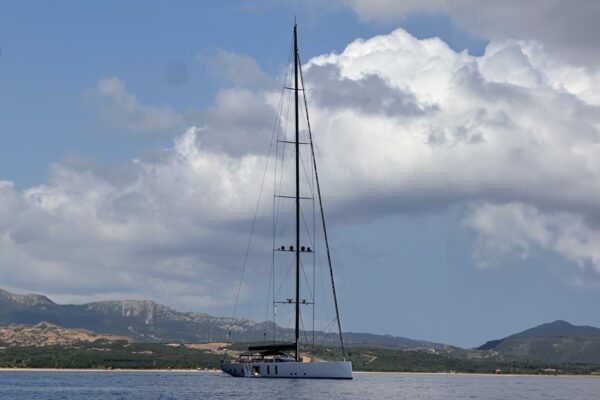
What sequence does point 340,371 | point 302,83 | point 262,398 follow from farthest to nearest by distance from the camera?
1. point 302,83
2. point 340,371
3. point 262,398

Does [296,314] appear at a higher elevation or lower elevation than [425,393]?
higher

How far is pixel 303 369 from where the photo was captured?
12312 centimetres

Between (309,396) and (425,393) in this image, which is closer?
(309,396)

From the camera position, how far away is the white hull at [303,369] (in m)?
121

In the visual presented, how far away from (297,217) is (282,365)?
18165mm

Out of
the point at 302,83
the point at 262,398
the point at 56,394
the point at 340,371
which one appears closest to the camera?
the point at 262,398

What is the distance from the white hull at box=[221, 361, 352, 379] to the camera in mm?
121438

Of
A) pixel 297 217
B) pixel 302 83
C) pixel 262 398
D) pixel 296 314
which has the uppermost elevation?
pixel 302 83

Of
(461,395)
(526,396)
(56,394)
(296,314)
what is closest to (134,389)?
(56,394)

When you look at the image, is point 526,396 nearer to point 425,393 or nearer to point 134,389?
point 425,393

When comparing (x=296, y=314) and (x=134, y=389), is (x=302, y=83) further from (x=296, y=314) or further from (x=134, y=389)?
(x=134, y=389)

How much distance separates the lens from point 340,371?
122 m

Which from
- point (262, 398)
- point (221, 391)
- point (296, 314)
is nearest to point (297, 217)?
point (296, 314)

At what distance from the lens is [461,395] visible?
408ft
